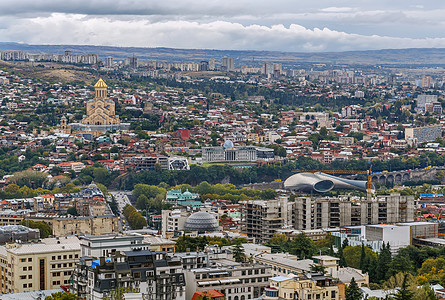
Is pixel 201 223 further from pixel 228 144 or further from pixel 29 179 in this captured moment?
pixel 228 144

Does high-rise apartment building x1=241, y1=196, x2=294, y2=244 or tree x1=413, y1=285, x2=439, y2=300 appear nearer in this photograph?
tree x1=413, y1=285, x2=439, y2=300

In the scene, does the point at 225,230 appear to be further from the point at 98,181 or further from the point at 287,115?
the point at 287,115

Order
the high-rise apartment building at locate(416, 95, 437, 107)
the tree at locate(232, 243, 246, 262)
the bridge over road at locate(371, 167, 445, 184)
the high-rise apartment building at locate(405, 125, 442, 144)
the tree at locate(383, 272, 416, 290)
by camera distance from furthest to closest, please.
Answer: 1. the high-rise apartment building at locate(416, 95, 437, 107)
2. the high-rise apartment building at locate(405, 125, 442, 144)
3. the bridge over road at locate(371, 167, 445, 184)
4. the tree at locate(232, 243, 246, 262)
5. the tree at locate(383, 272, 416, 290)

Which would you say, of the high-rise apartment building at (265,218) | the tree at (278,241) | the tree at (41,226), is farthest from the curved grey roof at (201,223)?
the tree at (41,226)

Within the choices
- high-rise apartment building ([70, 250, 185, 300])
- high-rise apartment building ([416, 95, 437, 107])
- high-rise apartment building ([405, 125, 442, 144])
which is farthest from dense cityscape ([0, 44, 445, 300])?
high-rise apartment building ([416, 95, 437, 107])

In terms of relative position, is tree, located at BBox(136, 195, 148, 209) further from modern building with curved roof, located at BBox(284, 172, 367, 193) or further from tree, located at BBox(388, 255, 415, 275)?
tree, located at BBox(388, 255, 415, 275)

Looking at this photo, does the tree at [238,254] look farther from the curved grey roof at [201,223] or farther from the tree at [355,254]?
the curved grey roof at [201,223]

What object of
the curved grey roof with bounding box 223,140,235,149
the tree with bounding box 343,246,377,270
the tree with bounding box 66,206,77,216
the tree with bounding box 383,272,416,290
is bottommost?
the tree with bounding box 66,206,77,216

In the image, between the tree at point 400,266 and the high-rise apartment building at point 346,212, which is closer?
the tree at point 400,266
